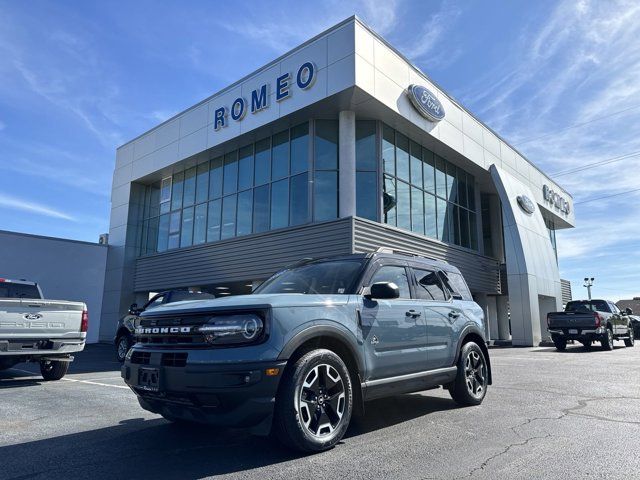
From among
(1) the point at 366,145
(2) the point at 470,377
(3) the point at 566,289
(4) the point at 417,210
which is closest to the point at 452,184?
(4) the point at 417,210

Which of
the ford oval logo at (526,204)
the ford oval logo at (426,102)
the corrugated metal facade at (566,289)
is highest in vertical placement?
the ford oval logo at (426,102)

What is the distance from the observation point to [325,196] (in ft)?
55.7

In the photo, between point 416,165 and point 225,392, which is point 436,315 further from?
point 416,165

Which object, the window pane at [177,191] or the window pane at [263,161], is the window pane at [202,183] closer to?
the window pane at [177,191]

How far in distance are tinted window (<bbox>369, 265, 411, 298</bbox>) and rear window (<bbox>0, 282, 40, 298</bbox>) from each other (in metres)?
8.29

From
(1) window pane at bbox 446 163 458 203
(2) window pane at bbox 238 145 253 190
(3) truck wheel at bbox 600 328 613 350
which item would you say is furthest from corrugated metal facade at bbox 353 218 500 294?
(2) window pane at bbox 238 145 253 190

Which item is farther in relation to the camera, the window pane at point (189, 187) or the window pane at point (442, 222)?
the window pane at point (189, 187)

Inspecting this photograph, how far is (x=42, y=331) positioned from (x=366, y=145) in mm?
12310

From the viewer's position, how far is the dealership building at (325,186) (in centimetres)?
1639

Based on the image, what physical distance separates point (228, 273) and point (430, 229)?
8.68 m

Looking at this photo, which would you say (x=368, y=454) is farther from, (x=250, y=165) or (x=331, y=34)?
(x=250, y=165)

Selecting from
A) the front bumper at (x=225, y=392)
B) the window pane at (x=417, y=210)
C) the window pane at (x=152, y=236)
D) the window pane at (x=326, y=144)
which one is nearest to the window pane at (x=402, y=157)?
the window pane at (x=417, y=210)

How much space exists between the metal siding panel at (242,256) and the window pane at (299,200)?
58 cm

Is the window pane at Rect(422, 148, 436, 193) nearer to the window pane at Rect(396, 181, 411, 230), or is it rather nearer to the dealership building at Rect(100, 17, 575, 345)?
the dealership building at Rect(100, 17, 575, 345)
